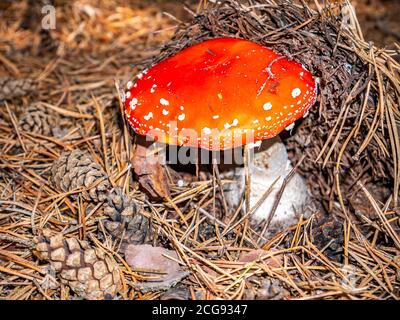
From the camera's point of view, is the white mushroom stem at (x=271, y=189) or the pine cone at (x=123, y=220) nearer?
the pine cone at (x=123, y=220)

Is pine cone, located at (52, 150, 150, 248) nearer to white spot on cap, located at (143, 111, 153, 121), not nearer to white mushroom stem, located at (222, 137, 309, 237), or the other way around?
white spot on cap, located at (143, 111, 153, 121)

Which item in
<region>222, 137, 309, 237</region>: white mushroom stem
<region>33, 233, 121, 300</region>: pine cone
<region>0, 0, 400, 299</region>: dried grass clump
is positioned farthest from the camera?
<region>222, 137, 309, 237</region>: white mushroom stem

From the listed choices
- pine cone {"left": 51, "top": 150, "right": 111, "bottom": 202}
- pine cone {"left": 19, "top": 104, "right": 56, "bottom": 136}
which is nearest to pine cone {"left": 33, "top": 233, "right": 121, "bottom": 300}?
pine cone {"left": 51, "top": 150, "right": 111, "bottom": 202}

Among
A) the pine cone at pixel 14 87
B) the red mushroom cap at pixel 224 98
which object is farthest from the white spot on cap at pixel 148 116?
the pine cone at pixel 14 87

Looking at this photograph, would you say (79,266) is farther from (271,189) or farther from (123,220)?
(271,189)

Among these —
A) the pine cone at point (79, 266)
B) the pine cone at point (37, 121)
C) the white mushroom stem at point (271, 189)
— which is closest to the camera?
the pine cone at point (79, 266)

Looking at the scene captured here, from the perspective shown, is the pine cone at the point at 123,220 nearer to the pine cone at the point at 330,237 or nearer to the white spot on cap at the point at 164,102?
the white spot on cap at the point at 164,102
